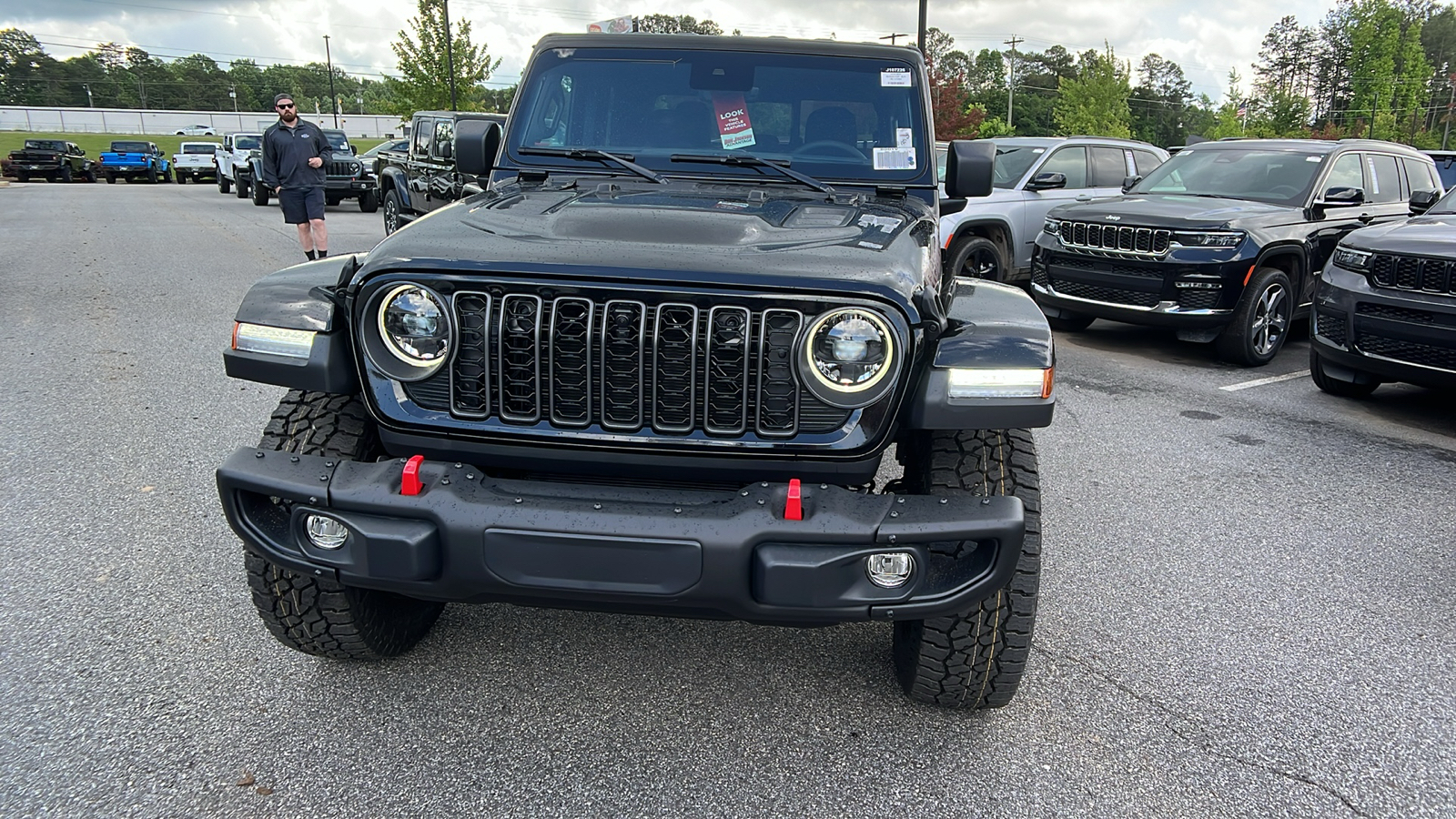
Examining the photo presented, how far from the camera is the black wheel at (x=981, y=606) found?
240 cm

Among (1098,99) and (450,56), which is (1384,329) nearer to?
(450,56)

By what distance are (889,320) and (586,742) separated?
1360 mm

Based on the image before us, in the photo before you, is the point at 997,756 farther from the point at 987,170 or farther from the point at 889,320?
the point at 987,170

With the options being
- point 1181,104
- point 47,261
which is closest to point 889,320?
point 47,261

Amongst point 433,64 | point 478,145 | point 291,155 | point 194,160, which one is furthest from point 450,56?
point 478,145

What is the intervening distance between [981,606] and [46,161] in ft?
144

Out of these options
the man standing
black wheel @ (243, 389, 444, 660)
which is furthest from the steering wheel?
the man standing

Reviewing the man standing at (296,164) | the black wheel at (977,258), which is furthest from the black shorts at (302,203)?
the black wheel at (977,258)

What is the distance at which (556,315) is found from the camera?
2.18 meters

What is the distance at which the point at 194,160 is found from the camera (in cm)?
3678

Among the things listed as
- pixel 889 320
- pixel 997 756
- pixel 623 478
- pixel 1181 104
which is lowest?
pixel 997 756

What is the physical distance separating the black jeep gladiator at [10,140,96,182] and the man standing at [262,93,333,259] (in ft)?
111

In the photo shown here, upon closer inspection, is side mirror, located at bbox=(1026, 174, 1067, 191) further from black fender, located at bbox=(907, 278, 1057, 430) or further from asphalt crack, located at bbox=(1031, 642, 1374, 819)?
black fender, located at bbox=(907, 278, 1057, 430)

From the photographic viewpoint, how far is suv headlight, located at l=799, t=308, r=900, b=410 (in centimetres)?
215
